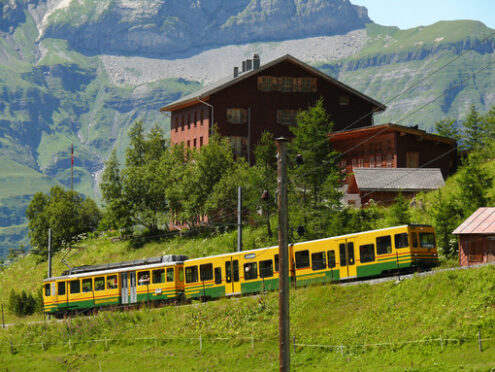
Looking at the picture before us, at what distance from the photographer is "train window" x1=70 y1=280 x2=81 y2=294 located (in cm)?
5406

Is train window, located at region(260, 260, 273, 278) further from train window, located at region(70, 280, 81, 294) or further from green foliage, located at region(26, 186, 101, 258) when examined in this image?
green foliage, located at region(26, 186, 101, 258)

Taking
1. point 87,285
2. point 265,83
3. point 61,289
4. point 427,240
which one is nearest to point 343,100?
point 265,83

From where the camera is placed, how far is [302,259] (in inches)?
1716

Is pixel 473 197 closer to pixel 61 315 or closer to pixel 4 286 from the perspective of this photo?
pixel 61 315

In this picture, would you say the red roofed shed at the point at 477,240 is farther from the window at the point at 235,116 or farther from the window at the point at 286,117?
the window at the point at 286,117

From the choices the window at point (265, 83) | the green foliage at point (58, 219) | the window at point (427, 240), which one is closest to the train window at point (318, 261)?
the window at point (427, 240)

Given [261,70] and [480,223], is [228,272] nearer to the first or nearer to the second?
[480,223]

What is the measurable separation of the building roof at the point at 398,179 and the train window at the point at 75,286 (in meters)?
26.4

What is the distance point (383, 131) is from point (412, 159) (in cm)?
399

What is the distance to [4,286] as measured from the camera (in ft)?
265

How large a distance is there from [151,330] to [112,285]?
8091 millimetres

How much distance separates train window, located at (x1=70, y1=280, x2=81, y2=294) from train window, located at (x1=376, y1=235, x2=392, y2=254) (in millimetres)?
22773

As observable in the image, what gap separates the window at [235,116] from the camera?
8912 cm

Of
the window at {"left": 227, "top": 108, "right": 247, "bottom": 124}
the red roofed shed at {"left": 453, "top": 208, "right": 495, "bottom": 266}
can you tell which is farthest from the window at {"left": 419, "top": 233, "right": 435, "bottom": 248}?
the window at {"left": 227, "top": 108, "right": 247, "bottom": 124}
